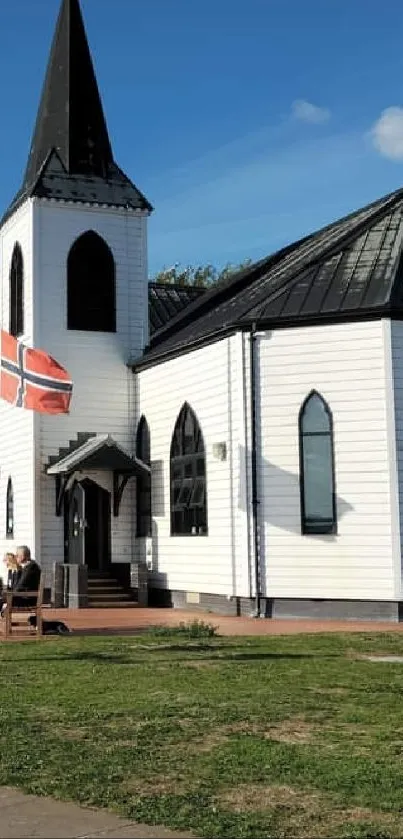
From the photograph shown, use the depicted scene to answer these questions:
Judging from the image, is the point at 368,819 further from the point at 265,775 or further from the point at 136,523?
the point at 136,523

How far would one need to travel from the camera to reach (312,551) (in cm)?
1883

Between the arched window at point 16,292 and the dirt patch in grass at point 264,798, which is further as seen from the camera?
the arched window at point 16,292

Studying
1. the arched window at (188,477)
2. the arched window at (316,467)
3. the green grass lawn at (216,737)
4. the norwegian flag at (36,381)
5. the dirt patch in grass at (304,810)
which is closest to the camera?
the dirt patch in grass at (304,810)

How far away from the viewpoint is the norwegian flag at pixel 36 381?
2138 cm

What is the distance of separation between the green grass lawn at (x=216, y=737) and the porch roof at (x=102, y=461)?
9964 mm

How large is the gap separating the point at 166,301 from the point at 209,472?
1030 centimetres

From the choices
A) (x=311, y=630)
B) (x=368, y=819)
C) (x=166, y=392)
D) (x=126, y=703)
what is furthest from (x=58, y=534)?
(x=368, y=819)

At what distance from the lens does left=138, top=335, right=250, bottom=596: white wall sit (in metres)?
19.7

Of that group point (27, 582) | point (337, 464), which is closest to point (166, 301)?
point (337, 464)

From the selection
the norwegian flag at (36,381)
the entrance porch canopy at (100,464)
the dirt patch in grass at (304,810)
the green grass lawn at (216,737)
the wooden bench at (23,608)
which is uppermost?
the norwegian flag at (36,381)

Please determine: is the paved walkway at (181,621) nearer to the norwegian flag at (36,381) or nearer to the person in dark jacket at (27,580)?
the person in dark jacket at (27,580)

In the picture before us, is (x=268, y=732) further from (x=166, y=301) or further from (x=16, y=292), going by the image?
(x=166, y=301)

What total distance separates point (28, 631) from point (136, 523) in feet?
27.6

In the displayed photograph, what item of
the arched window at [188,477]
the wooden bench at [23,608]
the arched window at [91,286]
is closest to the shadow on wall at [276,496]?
the arched window at [188,477]
